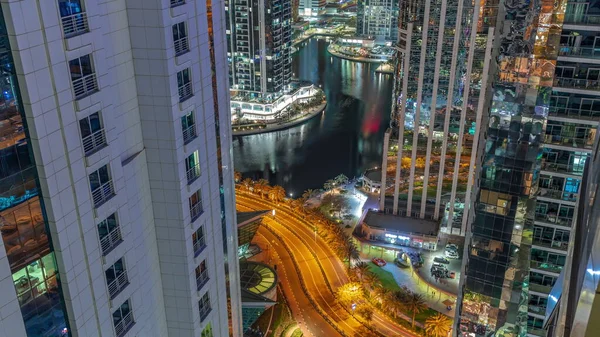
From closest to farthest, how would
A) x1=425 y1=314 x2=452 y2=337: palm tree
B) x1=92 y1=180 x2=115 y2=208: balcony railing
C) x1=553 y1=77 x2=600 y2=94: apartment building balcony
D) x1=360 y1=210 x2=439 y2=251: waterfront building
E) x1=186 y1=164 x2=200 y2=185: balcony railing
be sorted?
x1=92 y1=180 x2=115 y2=208: balcony railing
x1=186 y1=164 x2=200 y2=185: balcony railing
x1=553 y1=77 x2=600 y2=94: apartment building balcony
x1=425 y1=314 x2=452 y2=337: palm tree
x1=360 y1=210 x2=439 y2=251: waterfront building

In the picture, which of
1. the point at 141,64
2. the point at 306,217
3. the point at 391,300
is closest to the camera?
the point at 141,64

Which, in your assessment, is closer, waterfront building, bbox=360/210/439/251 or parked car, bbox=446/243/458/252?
parked car, bbox=446/243/458/252

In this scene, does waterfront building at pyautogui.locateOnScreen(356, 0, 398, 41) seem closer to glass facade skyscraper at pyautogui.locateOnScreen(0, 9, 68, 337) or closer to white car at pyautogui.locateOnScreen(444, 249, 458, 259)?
white car at pyautogui.locateOnScreen(444, 249, 458, 259)

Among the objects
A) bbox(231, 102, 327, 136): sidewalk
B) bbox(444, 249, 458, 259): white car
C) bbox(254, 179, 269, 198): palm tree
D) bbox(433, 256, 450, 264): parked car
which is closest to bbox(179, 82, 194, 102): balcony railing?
bbox(433, 256, 450, 264): parked car

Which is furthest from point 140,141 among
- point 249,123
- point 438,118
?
point 249,123

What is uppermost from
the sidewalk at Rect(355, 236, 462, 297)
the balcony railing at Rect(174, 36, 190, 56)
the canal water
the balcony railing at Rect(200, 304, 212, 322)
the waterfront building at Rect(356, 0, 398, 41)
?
the balcony railing at Rect(174, 36, 190, 56)

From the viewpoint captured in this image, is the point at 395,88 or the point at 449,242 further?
the point at 395,88

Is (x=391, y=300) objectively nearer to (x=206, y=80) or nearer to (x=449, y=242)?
(x=449, y=242)

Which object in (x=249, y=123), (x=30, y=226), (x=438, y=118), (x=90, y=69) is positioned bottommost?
(x=249, y=123)
